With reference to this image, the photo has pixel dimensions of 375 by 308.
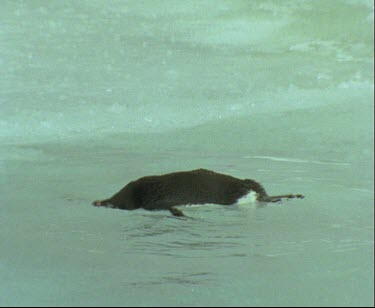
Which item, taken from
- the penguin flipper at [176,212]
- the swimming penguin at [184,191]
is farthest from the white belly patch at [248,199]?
the penguin flipper at [176,212]

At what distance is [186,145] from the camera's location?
2.09m

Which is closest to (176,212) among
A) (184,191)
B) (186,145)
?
(184,191)

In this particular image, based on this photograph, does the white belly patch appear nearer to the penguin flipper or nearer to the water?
the water

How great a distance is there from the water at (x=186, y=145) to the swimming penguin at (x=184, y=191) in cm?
5

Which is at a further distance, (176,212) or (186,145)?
(186,145)

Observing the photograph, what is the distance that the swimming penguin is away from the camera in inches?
73.5

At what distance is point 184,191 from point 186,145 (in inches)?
9.5

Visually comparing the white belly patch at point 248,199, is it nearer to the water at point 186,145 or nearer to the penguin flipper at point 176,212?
the water at point 186,145

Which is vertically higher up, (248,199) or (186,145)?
(186,145)

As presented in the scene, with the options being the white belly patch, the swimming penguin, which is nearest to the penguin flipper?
the swimming penguin

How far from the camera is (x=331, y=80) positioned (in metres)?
1.95

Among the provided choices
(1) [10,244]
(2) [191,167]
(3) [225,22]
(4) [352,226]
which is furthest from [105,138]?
(4) [352,226]

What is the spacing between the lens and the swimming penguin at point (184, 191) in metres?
1.87

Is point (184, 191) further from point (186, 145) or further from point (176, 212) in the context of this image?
point (186, 145)
